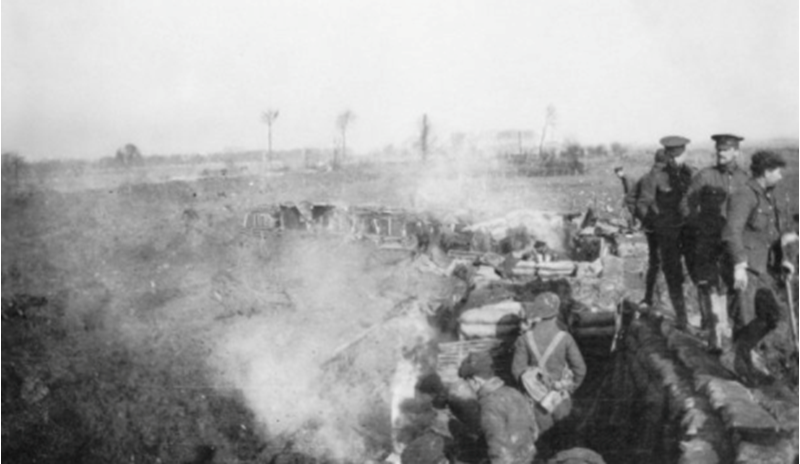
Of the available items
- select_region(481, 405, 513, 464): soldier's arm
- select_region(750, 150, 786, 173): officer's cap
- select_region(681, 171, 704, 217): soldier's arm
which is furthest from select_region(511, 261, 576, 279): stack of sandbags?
select_region(481, 405, 513, 464): soldier's arm

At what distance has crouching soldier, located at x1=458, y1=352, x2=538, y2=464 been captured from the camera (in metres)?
4.07

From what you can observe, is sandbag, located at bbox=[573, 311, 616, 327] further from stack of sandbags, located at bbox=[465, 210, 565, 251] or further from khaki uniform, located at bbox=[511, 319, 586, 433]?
stack of sandbags, located at bbox=[465, 210, 565, 251]

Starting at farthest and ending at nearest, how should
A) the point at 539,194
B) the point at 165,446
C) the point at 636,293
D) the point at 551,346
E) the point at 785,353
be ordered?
the point at 539,194 < the point at 165,446 < the point at 636,293 < the point at 785,353 < the point at 551,346

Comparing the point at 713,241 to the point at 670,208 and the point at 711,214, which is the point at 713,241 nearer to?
the point at 711,214

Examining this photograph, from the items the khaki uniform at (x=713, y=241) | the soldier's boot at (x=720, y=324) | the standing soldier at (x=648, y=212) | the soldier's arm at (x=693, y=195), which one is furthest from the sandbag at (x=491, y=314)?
the soldier's boot at (x=720, y=324)

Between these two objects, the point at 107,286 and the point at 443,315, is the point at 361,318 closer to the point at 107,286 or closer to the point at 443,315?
the point at 443,315

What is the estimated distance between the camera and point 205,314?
12422 millimetres

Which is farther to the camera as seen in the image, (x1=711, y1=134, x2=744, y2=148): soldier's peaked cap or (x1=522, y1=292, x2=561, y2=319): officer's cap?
(x1=522, y1=292, x2=561, y2=319): officer's cap

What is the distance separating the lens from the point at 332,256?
14.3 m

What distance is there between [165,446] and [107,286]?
7.08 metres

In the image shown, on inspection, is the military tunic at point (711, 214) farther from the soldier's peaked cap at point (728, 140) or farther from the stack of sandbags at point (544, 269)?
the stack of sandbags at point (544, 269)

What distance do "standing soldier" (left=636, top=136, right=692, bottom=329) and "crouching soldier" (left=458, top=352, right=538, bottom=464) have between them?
2277 millimetres

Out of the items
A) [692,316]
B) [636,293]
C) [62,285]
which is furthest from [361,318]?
[62,285]

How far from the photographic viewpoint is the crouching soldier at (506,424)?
4066 mm
